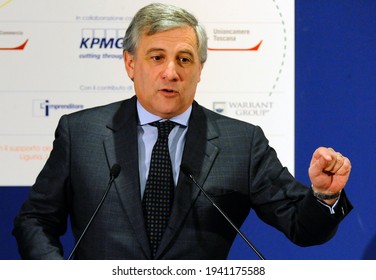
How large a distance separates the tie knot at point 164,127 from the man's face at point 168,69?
0.03m

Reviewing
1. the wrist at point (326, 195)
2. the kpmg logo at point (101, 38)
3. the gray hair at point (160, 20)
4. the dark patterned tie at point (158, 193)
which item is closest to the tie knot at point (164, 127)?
the dark patterned tie at point (158, 193)

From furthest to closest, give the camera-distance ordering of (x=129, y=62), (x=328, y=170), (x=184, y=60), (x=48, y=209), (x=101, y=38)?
1. (x=101, y=38)
2. (x=129, y=62)
3. (x=184, y=60)
4. (x=48, y=209)
5. (x=328, y=170)

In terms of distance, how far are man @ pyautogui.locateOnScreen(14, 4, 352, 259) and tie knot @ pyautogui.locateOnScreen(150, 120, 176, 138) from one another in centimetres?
2

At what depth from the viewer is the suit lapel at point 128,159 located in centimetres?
236

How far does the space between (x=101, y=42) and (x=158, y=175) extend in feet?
3.78

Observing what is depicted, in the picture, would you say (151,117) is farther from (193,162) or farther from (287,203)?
(287,203)

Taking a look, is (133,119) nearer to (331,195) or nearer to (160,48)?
(160,48)

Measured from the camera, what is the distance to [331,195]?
7.25 ft

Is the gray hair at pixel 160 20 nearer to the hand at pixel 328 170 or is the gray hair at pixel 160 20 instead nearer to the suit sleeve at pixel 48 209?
the suit sleeve at pixel 48 209

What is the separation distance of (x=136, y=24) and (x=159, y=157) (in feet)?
1.57

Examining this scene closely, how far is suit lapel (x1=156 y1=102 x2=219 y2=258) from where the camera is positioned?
93.5 inches

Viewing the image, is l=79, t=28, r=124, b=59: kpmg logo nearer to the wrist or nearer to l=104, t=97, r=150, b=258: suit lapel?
l=104, t=97, r=150, b=258: suit lapel

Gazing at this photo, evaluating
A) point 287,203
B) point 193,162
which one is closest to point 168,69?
point 193,162

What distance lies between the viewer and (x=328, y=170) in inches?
83.6
